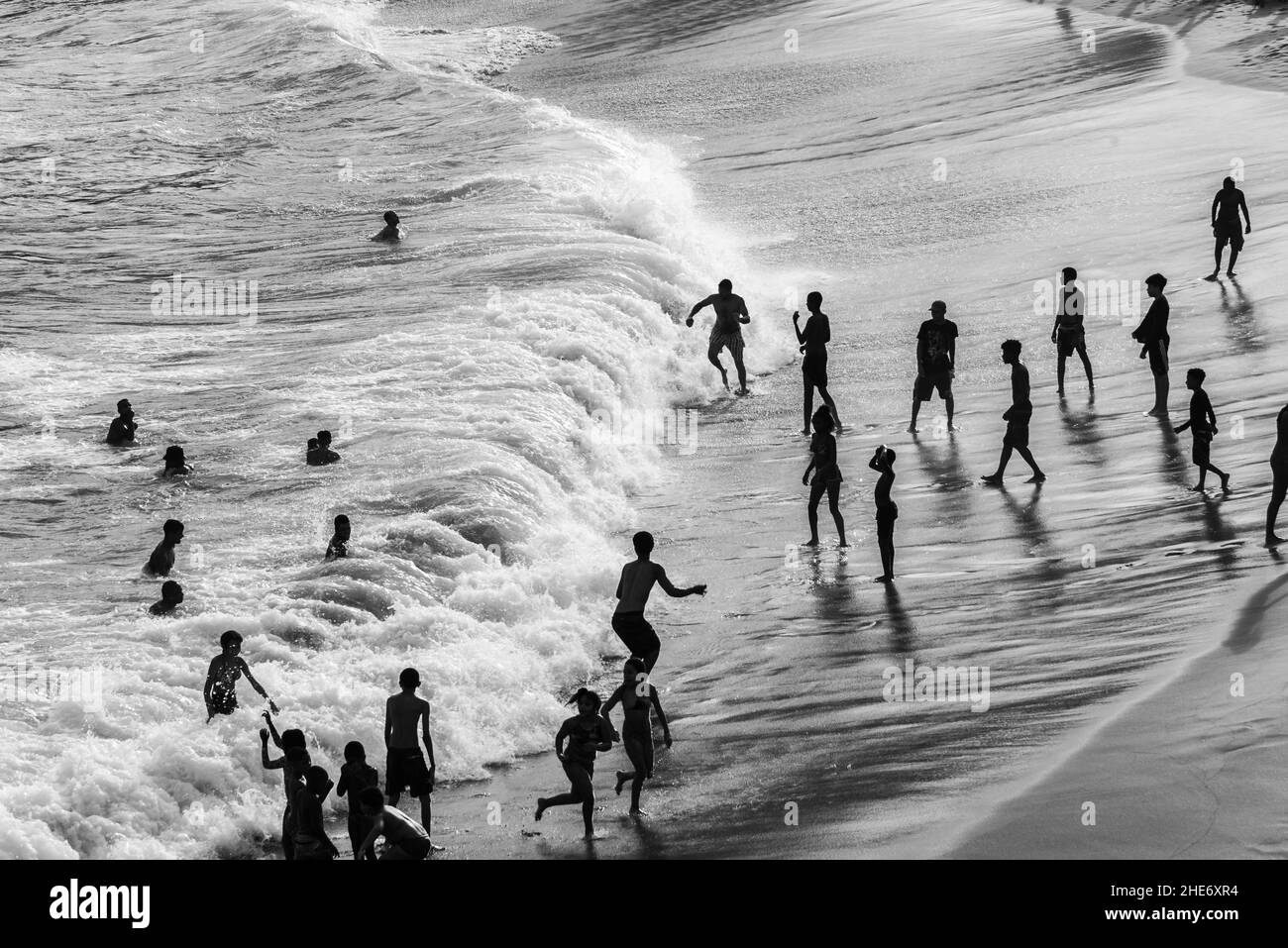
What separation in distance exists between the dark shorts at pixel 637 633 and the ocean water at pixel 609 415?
1.99 ft

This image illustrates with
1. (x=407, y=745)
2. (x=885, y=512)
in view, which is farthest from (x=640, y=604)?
(x=885, y=512)

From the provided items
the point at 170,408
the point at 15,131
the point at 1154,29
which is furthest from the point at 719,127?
the point at 170,408

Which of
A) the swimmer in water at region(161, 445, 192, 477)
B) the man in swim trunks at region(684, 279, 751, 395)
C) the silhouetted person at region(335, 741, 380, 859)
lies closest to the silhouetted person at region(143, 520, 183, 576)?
the swimmer in water at region(161, 445, 192, 477)

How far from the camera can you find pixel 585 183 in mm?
32312

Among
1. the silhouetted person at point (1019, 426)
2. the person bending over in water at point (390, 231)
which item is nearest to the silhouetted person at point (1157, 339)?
the silhouetted person at point (1019, 426)

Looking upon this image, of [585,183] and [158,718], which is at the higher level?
[585,183]

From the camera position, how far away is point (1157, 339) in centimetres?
1681

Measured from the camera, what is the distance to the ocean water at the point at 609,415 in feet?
39.1

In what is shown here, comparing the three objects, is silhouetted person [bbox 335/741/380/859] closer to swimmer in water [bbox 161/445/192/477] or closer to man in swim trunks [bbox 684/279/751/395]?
swimmer in water [bbox 161/445/192/477]

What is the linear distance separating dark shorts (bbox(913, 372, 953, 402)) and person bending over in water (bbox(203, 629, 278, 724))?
810 cm

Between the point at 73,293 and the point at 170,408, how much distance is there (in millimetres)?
6921

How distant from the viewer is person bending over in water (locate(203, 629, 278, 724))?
40.3ft
